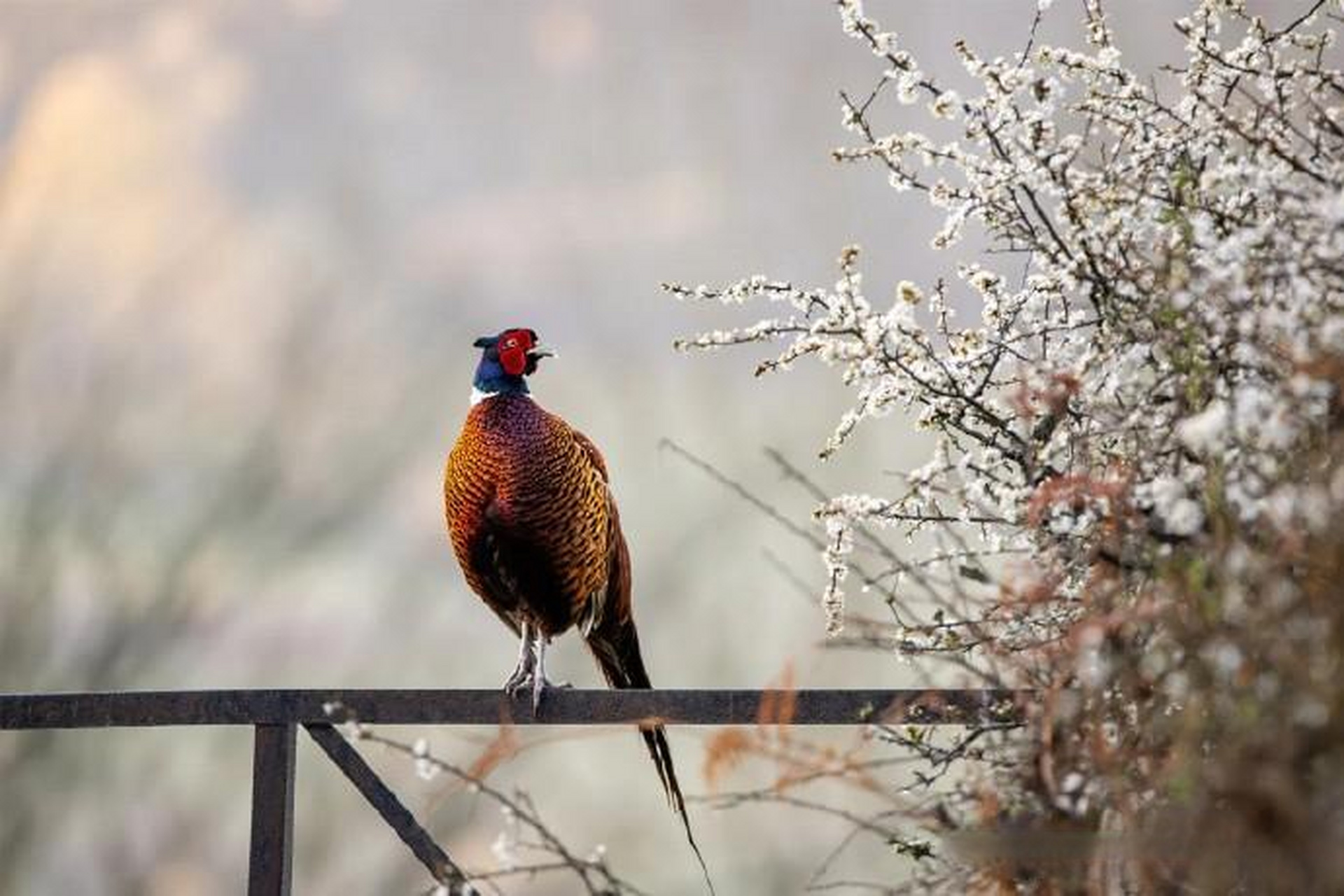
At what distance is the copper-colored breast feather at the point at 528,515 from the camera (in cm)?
282

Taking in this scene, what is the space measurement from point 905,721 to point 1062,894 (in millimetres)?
688

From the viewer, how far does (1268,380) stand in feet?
5.48

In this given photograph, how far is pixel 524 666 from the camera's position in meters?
2.80

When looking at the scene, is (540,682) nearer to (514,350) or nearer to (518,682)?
(518,682)

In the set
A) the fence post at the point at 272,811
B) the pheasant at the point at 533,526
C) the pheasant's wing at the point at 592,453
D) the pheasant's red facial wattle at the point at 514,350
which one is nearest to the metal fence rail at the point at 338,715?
the fence post at the point at 272,811

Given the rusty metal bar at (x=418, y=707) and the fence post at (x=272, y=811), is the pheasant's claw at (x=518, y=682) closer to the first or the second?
the rusty metal bar at (x=418, y=707)

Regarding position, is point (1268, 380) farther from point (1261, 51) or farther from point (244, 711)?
point (244, 711)

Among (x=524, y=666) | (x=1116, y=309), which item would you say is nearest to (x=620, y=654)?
(x=524, y=666)

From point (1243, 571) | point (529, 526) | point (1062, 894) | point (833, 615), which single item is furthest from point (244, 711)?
point (1243, 571)

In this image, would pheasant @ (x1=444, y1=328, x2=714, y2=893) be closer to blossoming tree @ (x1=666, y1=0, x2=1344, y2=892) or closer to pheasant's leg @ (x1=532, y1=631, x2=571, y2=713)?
pheasant's leg @ (x1=532, y1=631, x2=571, y2=713)

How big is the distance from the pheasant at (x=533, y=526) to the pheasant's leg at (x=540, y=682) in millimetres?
17

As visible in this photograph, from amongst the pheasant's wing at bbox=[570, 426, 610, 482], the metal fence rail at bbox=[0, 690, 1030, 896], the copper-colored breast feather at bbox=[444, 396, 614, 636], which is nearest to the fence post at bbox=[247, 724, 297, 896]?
the metal fence rail at bbox=[0, 690, 1030, 896]

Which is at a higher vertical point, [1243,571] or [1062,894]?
[1243,571]

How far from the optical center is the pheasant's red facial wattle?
2977mm
